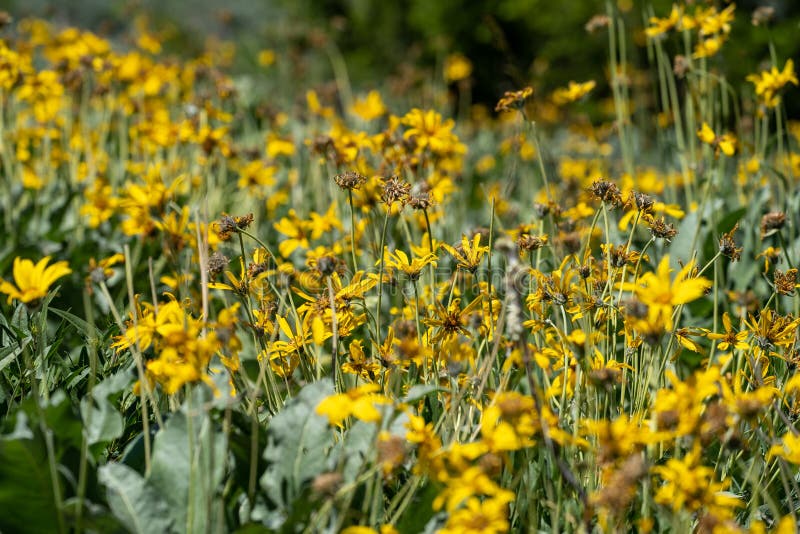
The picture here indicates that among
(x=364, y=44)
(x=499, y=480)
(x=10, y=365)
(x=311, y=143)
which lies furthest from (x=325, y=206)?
(x=364, y=44)

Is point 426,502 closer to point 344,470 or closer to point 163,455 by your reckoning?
point 344,470

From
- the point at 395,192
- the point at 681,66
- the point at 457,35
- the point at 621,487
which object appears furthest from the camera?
the point at 457,35

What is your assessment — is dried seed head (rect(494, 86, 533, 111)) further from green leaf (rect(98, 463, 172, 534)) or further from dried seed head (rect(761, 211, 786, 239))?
green leaf (rect(98, 463, 172, 534))

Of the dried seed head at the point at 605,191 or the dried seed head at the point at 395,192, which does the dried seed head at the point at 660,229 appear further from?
the dried seed head at the point at 395,192

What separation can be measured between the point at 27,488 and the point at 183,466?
24cm

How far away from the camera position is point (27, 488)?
1.22 meters

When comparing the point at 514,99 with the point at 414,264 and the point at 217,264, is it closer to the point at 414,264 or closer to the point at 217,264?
the point at 414,264

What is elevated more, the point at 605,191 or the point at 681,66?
the point at 681,66

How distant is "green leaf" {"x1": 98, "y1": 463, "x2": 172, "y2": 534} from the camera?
1199mm

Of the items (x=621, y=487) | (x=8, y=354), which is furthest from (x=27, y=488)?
(x=621, y=487)

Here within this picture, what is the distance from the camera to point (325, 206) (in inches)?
119

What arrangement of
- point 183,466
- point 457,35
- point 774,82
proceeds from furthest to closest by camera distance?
point 457,35, point 774,82, point 183,466

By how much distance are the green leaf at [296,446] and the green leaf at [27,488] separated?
1.11ft

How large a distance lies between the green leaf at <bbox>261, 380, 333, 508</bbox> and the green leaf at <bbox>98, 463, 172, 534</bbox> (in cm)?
17
